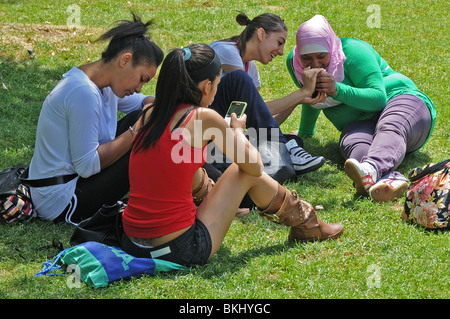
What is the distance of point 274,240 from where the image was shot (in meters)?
4.21

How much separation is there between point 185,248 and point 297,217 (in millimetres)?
778

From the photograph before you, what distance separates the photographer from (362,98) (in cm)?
549

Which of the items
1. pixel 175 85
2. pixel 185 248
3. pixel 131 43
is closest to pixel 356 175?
pixel 185 248

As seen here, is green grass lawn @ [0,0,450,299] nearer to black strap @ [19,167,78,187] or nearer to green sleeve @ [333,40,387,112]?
black strap @ [19,167,78,187]

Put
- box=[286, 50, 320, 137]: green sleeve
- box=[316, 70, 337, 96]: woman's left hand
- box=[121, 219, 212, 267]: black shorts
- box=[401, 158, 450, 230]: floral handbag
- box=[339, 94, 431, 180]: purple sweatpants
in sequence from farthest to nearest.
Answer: box=[286, 50, 320, 137]: green sleeve → box=[316, 70, 337, 96]: woman's left hand → box=[339, 94, 431, 180]: purple sweatpants → box=[401, 158, 450, 230]: floral handbag → box=[121, 219, 212, 267]: black shorts

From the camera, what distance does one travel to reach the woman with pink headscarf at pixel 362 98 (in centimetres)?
538

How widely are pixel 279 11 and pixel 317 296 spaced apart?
8366mm

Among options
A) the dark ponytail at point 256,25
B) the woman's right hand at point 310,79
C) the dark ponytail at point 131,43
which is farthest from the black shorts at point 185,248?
the dark ponytail at point 256,25

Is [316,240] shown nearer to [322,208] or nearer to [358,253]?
[358,253]

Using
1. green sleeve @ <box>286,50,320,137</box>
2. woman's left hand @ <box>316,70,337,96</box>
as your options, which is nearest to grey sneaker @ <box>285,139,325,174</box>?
woman's left hand @ <box>316,70,337,96</box>

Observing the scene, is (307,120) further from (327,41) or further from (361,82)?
(327,41)

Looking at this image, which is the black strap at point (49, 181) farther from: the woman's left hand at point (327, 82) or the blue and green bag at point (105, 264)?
the woman's left hand at point (327, 82)

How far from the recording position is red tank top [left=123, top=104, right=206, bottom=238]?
3.54m

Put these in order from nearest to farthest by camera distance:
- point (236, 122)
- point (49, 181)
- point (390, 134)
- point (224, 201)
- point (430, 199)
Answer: point (224, 201), point (236, 122), point (430, 199), point (49, 181), point (390, 134)
